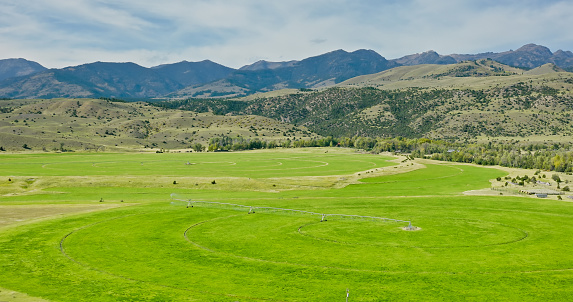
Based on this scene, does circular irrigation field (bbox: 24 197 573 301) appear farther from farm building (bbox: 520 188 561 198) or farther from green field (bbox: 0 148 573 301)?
farm building (bbox: 520 188 561 198)

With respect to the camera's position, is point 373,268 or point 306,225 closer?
point 373,268

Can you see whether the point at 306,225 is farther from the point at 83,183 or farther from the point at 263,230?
the point at 83,183

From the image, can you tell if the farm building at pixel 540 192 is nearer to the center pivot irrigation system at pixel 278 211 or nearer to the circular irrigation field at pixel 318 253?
the circular irrigation field at pixel 318 253

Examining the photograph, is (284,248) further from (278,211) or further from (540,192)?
(540,192)

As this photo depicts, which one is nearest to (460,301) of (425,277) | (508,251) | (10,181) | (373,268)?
(425,277)

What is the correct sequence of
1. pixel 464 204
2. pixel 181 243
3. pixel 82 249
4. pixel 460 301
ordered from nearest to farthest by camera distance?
pixel 460 301
pixel 82 249
pixel 181 243
pixel 464 204

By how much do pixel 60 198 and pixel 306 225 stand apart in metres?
54.3

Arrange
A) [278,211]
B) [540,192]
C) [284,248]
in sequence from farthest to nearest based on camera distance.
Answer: [540,192], [278,211], [284,248]

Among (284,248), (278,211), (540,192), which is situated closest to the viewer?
(284,248)

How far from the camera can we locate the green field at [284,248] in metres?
→ 33.2

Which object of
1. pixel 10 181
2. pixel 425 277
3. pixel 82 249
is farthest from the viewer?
pixel 10 181

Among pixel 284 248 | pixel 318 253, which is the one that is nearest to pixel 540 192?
pixel 318 253

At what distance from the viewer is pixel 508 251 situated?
43969mm

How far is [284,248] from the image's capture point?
147ft
